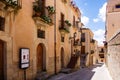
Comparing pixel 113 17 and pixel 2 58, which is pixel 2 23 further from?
pixel 113 17

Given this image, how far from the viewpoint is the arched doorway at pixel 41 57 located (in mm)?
13906

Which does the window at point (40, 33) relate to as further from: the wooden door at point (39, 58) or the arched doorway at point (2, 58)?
the arched doorway at point (2, 58)

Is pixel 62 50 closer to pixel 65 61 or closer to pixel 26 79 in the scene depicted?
pixel 65 61

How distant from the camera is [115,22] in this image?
24000mm

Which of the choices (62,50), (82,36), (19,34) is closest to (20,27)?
(19,34)

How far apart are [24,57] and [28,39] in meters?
1.32

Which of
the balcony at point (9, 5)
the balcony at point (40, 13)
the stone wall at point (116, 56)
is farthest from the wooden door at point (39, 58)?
the balcony at point (9, 5)

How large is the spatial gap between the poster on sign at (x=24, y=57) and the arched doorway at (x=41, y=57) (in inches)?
114

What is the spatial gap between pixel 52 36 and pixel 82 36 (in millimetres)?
20524

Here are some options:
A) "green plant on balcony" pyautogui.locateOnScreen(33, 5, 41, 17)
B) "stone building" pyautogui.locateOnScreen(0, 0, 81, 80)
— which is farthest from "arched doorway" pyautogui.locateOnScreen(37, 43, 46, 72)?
"green plant on balcony" pyautogui.locateOnScreen(33, 5, 41, 17)

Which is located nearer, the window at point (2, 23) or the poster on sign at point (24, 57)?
the window at point (2, 23)

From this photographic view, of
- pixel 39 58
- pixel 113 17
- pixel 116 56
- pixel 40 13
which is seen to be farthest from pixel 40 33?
pixel 113 17

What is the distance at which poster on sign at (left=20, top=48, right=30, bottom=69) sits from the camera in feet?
33.7

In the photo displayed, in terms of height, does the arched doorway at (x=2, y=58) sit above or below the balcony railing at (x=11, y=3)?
below
